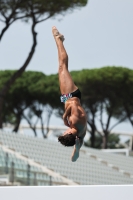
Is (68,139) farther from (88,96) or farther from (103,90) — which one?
(103,90)

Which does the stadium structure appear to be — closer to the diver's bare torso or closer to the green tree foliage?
the diver's bare torso

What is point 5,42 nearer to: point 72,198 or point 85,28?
point 85,28

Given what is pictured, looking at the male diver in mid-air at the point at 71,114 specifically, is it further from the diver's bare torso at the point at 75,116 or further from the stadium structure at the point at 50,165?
the stadium structure at the point at 50,165

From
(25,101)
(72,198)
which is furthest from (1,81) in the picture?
(72,198)

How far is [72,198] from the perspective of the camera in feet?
15.8

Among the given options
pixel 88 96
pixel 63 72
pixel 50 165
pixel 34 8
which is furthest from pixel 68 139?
pixel 88 96

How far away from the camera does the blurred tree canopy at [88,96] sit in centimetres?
2583

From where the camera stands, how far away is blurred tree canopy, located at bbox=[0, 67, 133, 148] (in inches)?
1017

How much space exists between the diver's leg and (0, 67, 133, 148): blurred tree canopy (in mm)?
21715

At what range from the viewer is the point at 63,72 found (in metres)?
3.80

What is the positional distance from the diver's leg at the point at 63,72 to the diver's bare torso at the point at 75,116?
7 centimetres

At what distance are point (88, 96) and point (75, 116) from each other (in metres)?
22.7

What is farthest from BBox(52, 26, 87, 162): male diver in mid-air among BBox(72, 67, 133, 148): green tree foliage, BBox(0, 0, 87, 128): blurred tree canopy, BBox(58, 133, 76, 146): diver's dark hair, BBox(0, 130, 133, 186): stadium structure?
BBox(72, 67, 133, 148): green tree foliage

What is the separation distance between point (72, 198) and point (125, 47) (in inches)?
904
